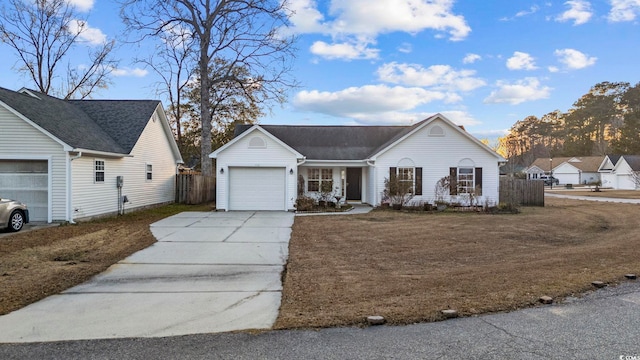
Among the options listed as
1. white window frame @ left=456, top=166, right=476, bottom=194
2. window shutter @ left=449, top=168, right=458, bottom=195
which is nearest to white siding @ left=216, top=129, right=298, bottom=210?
window shutter @ left=449, top=168, right=458, bottom=195

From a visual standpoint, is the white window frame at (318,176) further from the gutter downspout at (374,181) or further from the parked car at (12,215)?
the parked car at (12,215)

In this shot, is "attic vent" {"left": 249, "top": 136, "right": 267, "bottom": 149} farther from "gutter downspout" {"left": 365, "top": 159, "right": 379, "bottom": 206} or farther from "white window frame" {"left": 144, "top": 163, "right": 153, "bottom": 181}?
"white window frame" {"left": 144, "top": 163, "right": 153, "bottom": 181}

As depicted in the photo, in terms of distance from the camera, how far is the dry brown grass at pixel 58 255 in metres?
5.80

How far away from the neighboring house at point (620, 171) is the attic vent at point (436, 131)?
115 feet

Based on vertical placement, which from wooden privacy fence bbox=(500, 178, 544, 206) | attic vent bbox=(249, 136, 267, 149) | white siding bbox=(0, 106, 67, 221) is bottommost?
wooden privacy fence bbox=(500, 178, 544, 206)

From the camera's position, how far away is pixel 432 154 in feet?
62.4

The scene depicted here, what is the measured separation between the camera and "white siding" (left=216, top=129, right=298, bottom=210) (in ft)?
58.3

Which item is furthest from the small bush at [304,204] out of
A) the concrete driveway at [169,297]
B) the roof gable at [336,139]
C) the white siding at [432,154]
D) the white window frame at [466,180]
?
the concrete driveway at [169,297]

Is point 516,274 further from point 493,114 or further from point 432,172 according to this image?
point 493,114

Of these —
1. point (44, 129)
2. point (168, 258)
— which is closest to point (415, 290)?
point (168, 258)

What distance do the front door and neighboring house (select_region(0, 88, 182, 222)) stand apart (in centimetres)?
1075

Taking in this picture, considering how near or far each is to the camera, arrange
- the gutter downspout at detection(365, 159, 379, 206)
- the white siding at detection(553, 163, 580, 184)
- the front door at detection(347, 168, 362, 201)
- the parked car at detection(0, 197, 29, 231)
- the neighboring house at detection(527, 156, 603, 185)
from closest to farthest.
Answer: the parked car at detection(0, 197, 29, 231), the gutter downspout at detection(365, 159, 379, 206), the front door at detection(347, 168, 362, 201), the neighboring house at detection(527, 156, 603, 185), the white siding at detection(553, 163, 580, 184)

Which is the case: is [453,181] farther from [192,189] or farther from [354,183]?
[192,189]

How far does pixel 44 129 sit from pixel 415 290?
523 inches
